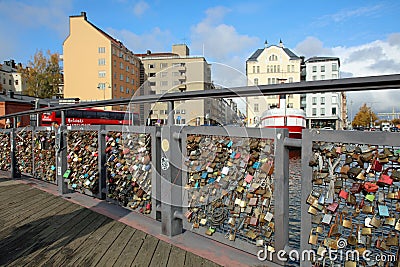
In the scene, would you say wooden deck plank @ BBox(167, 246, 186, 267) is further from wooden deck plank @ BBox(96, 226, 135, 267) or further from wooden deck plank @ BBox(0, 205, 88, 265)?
wooden deck plank @ BBox(0, 205, 88, 265)

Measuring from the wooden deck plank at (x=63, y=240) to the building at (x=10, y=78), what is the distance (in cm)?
6795

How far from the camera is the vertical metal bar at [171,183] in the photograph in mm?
2279

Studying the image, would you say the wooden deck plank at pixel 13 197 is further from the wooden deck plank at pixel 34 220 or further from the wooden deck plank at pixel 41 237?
the wooden deck plank at pixel 41 237

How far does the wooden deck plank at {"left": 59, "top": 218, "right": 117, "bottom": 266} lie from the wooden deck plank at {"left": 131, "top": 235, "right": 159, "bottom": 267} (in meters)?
0.34

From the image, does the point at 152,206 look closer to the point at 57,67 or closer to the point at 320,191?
the point at 320,191

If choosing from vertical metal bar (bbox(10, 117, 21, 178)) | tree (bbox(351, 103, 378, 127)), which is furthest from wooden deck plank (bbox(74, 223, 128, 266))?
tree (bbox(351, 103, 378, 127))

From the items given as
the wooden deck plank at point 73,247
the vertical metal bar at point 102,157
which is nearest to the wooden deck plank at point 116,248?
the wooden deck plank at point 73,247

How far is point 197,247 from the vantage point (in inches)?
81.1

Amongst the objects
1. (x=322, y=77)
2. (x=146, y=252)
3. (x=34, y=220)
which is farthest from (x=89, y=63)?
(x=146, y=252)

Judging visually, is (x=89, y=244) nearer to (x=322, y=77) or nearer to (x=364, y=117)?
(x=322, y=77)

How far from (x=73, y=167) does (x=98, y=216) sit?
110cm

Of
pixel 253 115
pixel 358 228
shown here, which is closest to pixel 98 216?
pixel 253 115

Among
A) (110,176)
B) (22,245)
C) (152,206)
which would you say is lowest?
(22,245)

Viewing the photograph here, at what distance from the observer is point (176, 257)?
1930mm
